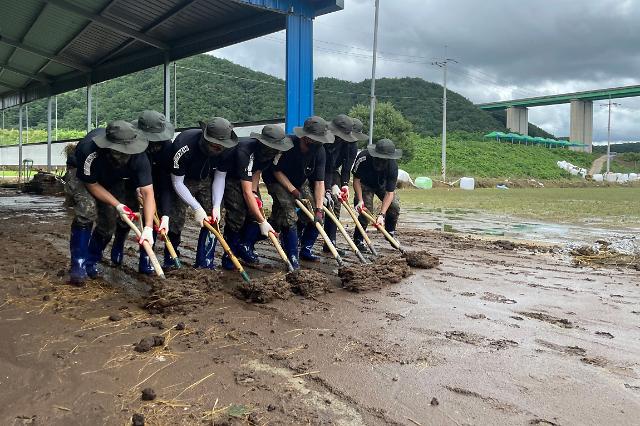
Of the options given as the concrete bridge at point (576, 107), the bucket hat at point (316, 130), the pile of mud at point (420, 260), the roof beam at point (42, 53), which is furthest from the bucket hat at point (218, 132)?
the concrete bridge at point (576, 107)

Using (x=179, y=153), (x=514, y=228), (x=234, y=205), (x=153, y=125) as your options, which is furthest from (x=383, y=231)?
(x=514, y=228)

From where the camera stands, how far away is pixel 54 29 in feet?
39.3

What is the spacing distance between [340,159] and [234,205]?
1.88 meters

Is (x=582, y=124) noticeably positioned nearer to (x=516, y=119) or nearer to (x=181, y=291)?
(x=516, y=119)

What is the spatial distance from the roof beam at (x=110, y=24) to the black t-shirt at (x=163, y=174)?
7012 mm

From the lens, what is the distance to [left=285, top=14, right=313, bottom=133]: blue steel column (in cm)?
855

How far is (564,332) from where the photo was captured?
351 cm

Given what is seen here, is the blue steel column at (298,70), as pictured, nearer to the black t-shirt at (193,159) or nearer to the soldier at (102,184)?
the black t-shirt at (193,159)

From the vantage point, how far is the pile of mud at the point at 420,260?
5.73m

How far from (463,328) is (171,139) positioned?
322 centimetres

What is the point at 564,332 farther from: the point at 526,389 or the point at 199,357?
the point at 199,357

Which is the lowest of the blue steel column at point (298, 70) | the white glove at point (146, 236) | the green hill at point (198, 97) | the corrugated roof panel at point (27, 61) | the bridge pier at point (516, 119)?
the white glove at point (146, 236)

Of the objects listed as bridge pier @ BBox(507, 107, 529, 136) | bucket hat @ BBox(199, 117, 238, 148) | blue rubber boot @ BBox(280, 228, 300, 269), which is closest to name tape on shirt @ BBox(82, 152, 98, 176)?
bucket hat @ BBox(199, 117, 238, 148)

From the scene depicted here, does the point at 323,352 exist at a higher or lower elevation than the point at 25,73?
lower
